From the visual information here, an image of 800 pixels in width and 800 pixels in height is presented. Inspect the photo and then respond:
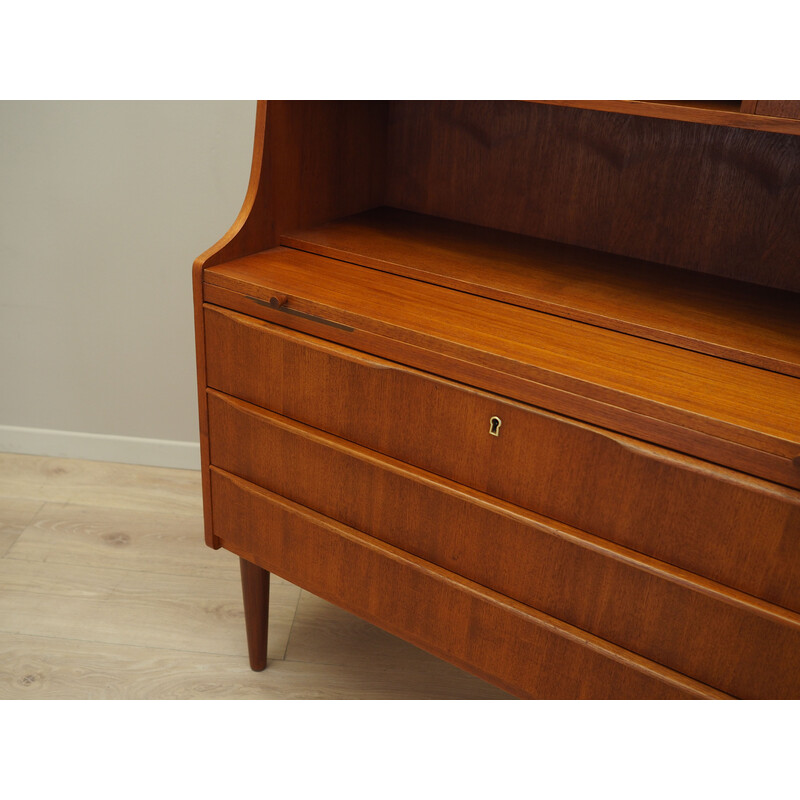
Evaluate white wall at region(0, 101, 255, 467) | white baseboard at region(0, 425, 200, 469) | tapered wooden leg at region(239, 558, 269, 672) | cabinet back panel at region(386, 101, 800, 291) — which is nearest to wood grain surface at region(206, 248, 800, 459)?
cabinet back panel at region(386, 101, 800, 291)

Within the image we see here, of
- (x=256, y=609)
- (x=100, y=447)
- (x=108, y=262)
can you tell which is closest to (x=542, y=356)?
(x=256, y=609)

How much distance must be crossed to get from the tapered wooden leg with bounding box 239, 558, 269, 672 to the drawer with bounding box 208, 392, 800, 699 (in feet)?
0.86

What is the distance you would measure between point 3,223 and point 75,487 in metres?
Answer: 0.66

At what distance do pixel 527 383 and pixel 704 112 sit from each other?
0.35 meters

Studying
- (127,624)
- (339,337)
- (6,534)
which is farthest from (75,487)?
(339,337)

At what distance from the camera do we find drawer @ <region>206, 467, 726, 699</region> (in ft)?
3.32

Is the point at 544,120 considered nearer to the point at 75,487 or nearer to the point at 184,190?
the point at 184,190

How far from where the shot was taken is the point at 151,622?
5.56 ft

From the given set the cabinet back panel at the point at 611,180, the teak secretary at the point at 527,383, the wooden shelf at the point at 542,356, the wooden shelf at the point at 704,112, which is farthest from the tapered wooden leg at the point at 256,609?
the wooden shelf at the point at 704,112

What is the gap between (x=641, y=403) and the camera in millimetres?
889

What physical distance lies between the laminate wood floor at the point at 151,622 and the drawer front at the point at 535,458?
0.64 metres

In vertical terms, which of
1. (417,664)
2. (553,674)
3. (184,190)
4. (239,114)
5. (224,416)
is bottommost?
(417,664)

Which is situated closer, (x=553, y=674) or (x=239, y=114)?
(x=553, y=674)

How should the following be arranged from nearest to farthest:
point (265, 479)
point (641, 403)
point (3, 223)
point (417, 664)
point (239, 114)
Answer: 1. point (641, 403)
2. point (265, 479)
3. point (417, 664)
4. point (239, 114)
5. point (3, 223)
